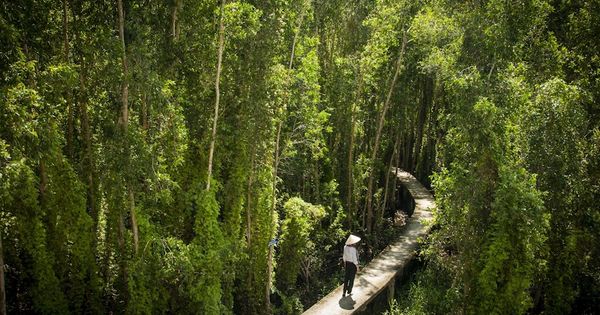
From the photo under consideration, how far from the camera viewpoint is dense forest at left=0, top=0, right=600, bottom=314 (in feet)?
24.0

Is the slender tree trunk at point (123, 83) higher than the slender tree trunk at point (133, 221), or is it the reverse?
the slender tree trunk at point (123, 83)

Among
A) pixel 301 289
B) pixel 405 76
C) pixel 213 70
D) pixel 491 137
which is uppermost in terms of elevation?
pixel 405 76

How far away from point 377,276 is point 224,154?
5529 mm

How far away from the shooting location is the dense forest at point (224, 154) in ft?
24.0

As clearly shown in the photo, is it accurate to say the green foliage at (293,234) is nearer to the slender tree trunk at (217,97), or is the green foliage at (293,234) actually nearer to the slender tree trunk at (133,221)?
the slender tree trunk at (217,97)

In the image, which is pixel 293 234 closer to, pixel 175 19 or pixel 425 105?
pixel 175 19

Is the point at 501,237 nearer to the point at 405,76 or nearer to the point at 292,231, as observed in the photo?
the point at 292,231

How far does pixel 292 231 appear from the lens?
40.3ft

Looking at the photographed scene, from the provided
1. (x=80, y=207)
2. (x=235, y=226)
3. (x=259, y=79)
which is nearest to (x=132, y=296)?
(x=80, y=207)

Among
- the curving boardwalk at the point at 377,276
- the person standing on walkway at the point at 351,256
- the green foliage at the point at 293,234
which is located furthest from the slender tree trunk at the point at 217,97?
the curving boardwalk at the point at 377,276

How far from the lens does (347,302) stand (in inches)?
420

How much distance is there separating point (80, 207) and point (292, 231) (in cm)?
551

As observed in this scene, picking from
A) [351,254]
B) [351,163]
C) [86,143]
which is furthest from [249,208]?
[351,163]

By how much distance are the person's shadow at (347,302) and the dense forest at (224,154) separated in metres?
1.24
